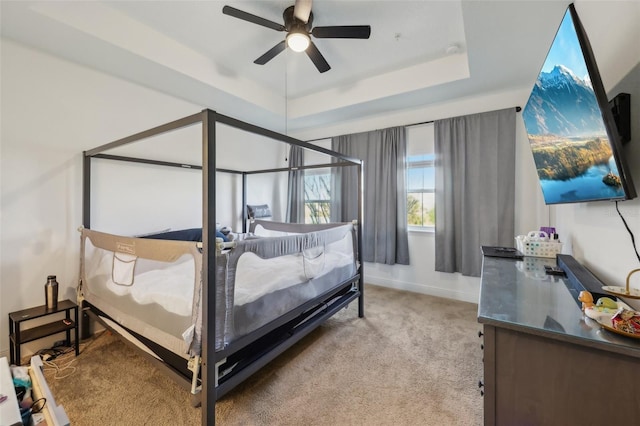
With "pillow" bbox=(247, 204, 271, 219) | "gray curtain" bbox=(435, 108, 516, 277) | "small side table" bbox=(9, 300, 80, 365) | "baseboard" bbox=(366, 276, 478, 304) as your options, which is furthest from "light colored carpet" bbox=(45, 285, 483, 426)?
"pillow" bbox=(247, 204, 271, 219)

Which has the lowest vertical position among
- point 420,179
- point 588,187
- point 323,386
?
point 323,386

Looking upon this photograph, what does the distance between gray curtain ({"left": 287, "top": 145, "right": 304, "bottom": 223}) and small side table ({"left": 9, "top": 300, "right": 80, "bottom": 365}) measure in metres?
2.93

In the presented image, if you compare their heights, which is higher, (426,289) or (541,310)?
(541,310)

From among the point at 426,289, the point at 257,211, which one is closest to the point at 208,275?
the point at 257,211

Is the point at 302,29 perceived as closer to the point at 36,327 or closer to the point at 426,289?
the point at 36,327

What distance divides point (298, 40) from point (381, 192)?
88.8 inches

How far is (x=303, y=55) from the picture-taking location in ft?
9.18

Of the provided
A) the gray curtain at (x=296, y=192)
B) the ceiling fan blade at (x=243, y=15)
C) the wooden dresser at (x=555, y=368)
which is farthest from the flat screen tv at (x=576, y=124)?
the gray curtain at (x=296, y=192)

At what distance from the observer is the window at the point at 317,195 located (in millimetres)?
4379

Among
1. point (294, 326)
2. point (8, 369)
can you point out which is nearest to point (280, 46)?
point (294, 326)

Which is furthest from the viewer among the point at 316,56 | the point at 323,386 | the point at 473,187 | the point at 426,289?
the point at 426,289

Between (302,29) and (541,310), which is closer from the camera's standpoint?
(541,310)

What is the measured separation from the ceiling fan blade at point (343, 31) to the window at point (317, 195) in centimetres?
238

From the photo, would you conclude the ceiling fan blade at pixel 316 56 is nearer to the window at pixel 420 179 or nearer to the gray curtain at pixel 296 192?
the window at pixel 420 179
